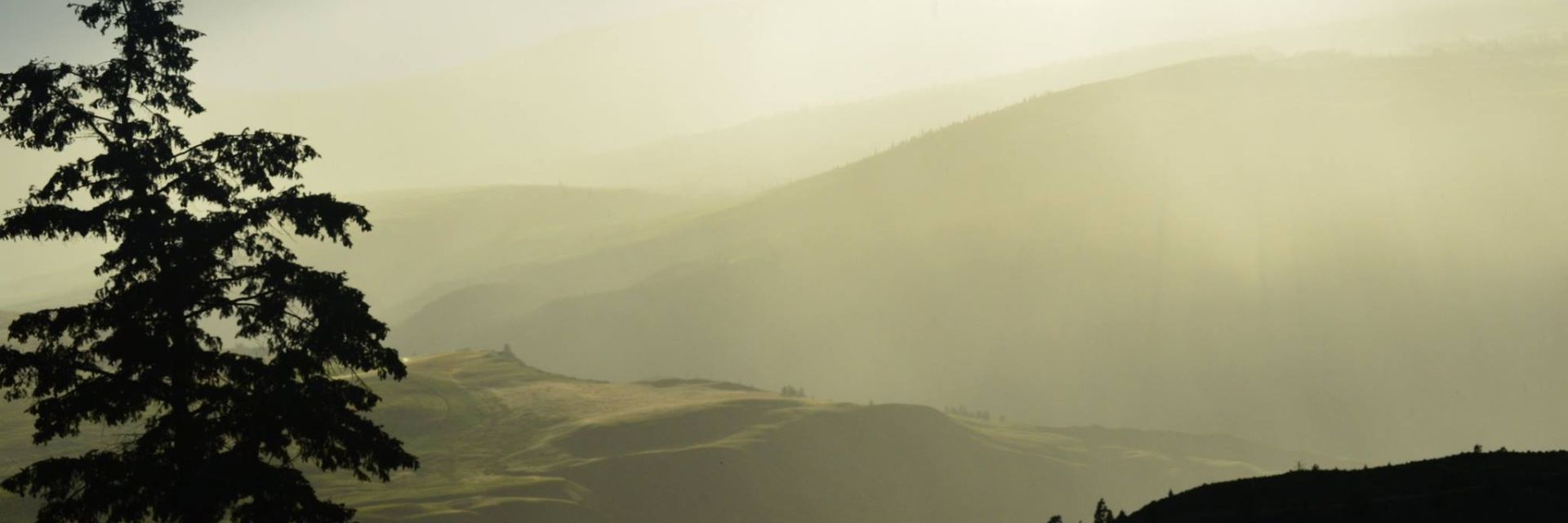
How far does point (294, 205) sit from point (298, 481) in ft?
14.9

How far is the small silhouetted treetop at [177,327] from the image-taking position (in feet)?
73.4

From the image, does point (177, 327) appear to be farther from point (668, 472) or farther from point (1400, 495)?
point (668, 472)

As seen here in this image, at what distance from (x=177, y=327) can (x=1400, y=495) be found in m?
19.9

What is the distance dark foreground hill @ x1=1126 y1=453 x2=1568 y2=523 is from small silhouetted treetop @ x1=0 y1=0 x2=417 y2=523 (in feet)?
45.0

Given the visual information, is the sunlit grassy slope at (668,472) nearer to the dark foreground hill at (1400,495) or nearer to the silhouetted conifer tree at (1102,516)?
the silhouetted conifer tree at (1102,516)

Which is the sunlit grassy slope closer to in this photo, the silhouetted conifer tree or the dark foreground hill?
the silhouetted conifer tree

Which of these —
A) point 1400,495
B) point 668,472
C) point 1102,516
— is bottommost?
point 1102,516

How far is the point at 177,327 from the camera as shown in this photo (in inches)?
905

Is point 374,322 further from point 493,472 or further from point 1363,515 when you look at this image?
point 493,472

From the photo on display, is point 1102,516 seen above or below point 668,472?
below

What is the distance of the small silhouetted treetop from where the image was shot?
22.4 metres

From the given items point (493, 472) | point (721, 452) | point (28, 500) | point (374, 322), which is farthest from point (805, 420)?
point (374, 322)

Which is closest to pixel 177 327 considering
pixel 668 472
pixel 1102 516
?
pixel 1102 516

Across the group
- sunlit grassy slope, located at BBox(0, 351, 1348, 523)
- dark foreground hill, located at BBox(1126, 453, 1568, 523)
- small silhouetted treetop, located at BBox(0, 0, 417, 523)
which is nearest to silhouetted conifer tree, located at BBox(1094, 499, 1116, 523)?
dark foreground hill, located at BBox(1126, 453, 1568, 523)
